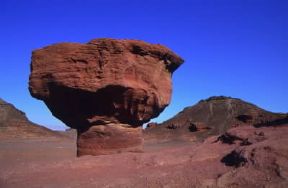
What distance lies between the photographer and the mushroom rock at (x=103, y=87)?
13812mm

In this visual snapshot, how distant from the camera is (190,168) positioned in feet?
28.5

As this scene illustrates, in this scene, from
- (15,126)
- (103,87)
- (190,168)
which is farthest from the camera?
(15,126)

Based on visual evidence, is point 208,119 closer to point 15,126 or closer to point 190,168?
point 15,126

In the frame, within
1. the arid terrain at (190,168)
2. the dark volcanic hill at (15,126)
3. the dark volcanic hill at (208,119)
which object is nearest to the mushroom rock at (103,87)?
the arid terrain at (190,168)

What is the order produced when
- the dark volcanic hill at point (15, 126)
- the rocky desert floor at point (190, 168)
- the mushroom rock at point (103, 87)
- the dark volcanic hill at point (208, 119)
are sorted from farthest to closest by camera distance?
the dark volcanic hill at point (208, 119), the dark volcanic hill at point (15, 126), the mushroom rock at point (103, 87), the rocky desert floor at point (190, 168)

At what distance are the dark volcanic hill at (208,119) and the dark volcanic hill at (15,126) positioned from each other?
1509 centimetres

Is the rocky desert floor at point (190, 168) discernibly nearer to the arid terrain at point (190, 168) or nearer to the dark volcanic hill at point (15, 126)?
the arid terrain at point (190, 168)

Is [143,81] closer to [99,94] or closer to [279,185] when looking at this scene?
[99,94]

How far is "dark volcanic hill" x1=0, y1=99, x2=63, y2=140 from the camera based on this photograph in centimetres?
4438

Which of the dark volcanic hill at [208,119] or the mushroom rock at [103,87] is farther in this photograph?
the dark volcanic hill at [208,119]

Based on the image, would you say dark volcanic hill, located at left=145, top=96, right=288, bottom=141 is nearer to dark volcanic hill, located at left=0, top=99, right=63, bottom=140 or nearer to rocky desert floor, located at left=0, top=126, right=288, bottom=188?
dark volcanic hill, located at left=0, top=99, right=63, bottom=140

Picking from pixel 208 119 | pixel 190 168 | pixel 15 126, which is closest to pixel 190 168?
pixel 190 168

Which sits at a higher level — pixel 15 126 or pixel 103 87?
pixel 15 126

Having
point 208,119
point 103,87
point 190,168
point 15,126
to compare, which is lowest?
point 190,168
